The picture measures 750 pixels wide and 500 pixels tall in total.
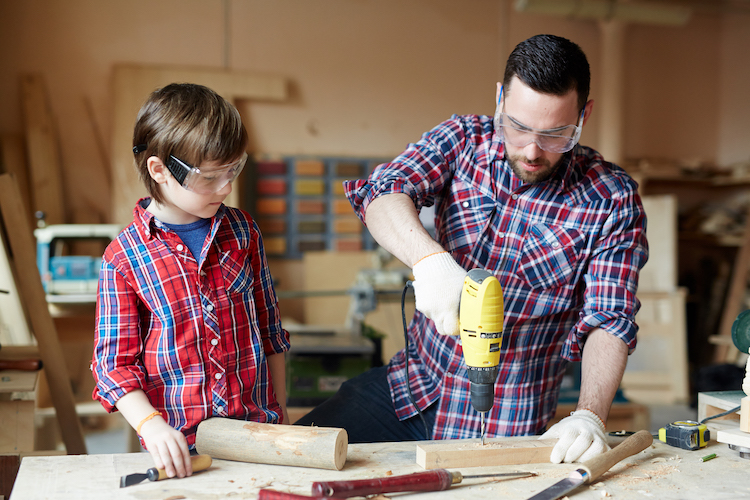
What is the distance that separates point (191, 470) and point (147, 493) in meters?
0.10

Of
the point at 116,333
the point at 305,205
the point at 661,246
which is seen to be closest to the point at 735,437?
the point at 116,333

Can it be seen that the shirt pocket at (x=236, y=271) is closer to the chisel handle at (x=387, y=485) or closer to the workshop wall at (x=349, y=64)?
the chisel handle at (x=387, y=485)

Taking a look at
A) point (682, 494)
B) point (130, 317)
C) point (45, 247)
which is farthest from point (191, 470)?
point (45, 247)

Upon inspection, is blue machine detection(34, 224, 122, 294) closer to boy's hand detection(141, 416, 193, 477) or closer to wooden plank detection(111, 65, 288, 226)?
wooden plank detection(111, 65, 288, 226)

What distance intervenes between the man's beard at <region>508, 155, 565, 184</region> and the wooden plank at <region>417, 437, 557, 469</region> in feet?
2.20

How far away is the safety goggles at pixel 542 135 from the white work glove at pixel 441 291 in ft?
1.43

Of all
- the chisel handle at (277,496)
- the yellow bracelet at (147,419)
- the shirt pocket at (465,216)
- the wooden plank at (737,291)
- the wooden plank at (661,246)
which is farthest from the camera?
the wooden plank at (661,246)

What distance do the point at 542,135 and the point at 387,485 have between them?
927mm

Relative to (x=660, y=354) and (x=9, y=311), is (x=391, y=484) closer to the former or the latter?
(x=9, y=311)

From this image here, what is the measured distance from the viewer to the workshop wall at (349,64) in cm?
455

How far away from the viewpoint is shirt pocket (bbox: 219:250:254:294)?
1440 millimetres

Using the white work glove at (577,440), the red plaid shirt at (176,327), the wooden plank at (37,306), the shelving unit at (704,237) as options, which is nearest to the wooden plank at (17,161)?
the wooden plank at (37,306)

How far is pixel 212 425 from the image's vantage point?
1.24m

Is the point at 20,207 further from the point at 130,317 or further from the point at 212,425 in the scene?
the point at 212,425
